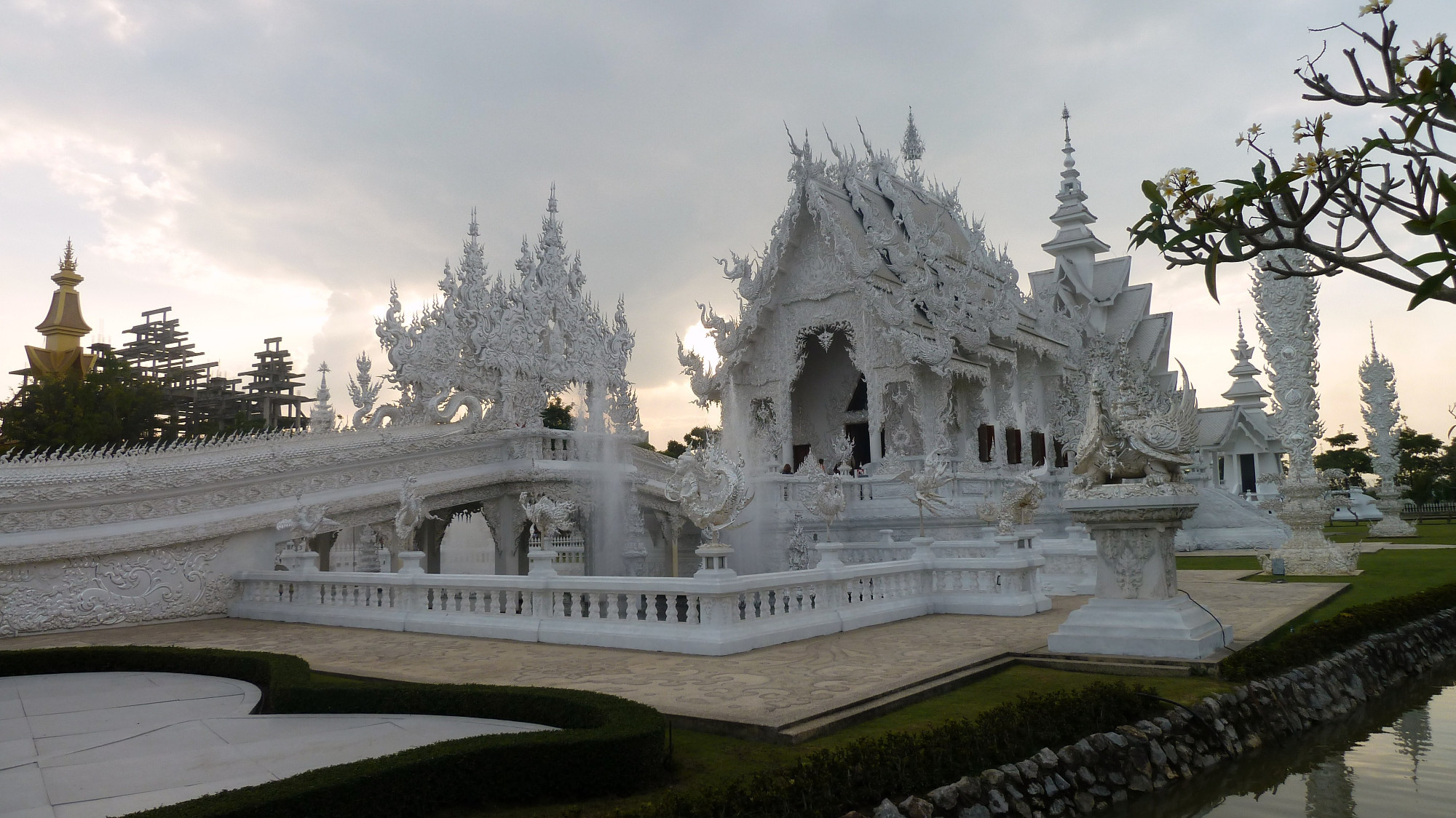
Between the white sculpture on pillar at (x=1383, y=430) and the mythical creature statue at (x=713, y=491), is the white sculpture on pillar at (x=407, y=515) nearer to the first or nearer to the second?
the mythical creature statue at (x=713, y=491)

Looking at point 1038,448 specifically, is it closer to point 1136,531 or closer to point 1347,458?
point 1136,531

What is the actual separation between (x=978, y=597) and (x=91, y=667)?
30.4 feet

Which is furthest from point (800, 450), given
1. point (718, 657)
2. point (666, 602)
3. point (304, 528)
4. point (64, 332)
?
point (64, 332)

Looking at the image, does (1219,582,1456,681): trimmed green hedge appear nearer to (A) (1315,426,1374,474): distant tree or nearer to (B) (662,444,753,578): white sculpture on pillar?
(B) (662,444,753,578): white sculpture on pillar

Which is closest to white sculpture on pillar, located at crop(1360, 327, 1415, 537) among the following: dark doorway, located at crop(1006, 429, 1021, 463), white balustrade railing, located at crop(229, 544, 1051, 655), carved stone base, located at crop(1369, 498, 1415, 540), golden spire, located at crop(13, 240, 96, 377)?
carved stone base, located at crop(1369, 498, 1415, 540)

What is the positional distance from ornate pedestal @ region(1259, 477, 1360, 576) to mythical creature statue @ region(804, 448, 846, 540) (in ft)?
22.8

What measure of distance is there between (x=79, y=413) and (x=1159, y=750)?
3120 centimetres

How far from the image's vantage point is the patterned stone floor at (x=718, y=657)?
20.2ft

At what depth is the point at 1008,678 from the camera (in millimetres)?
6969

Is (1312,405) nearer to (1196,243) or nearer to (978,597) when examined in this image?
(978,597)

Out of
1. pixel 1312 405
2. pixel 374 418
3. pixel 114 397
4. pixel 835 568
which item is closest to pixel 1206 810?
pixel 835 568

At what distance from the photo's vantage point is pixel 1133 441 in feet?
26.0

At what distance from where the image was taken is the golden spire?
124 feet

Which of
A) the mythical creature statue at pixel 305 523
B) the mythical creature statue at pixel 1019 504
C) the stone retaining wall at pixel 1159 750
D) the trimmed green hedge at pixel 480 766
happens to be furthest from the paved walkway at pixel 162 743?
the mythical creature statue at pixel 1019 504
